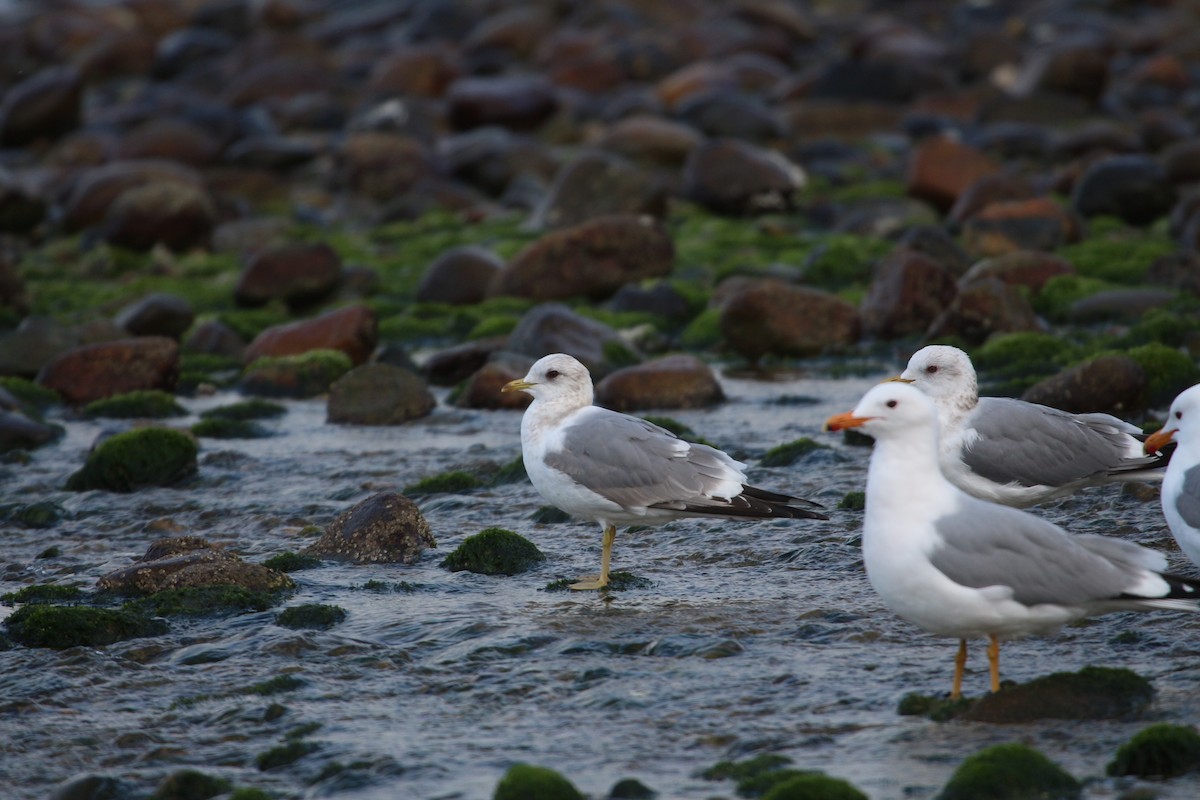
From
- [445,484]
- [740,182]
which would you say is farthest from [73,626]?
[740,182]

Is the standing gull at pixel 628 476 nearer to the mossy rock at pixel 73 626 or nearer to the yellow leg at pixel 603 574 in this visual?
the yellow leg at pixel 603 574

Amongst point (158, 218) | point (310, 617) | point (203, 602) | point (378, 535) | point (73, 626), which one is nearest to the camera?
point (73, 626)

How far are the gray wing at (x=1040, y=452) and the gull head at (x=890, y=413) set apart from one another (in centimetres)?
228

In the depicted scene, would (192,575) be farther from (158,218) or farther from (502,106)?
(502,106)

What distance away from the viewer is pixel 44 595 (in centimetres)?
804

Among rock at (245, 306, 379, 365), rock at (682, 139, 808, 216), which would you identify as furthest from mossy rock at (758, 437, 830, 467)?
rock at (682, 139, 808, 216)

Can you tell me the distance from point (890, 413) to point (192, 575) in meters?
3.99

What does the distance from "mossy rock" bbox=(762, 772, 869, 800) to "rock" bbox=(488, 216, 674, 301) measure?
11.9m

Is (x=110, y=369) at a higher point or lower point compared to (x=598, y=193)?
lower

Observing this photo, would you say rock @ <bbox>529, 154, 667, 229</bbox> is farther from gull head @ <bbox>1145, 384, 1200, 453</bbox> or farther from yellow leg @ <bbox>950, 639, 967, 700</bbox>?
yellow leg @ <bbox>950, 639, 967, 700</bbox>

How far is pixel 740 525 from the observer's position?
30.2 feet

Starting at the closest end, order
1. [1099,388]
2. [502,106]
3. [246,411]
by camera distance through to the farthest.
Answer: [1099,388] < [246,411] < [502,106]

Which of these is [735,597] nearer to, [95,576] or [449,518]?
[449,518]

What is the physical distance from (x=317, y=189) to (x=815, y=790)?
69.6 ft
